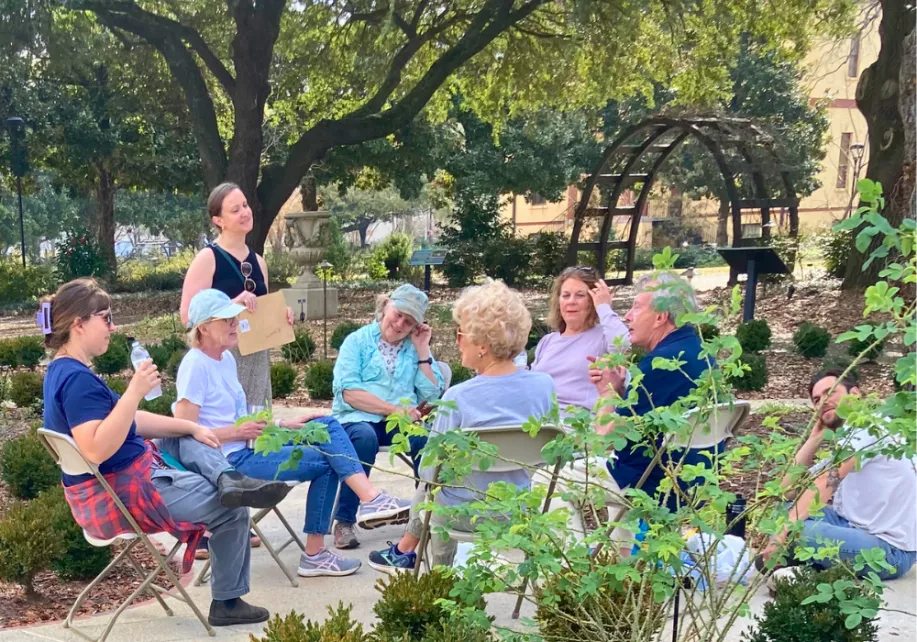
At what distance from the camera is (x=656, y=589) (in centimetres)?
216

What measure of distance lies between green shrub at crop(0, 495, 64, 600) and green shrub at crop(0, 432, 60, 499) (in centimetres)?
139

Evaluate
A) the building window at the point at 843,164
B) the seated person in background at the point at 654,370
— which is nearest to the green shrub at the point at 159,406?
the seated person in background at the point at 654,370

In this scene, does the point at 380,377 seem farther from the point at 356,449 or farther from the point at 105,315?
the point at 105,315

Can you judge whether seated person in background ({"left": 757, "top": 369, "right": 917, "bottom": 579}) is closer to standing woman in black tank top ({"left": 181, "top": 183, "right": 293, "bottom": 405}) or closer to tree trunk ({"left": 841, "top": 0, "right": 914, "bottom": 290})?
standing woman in black tank top ({"left": 181, "top": 183, "right": 293, "bottom": 405})

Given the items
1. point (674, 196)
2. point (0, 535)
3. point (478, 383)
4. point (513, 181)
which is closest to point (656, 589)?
point (478, 383)

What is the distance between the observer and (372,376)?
4.52m

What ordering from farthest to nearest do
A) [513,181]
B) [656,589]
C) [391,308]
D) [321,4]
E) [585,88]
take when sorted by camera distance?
[513,181] < [585,88] < [321,4] < [391,308] < [656,589]

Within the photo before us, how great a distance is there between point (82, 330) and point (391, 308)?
157 centimetres

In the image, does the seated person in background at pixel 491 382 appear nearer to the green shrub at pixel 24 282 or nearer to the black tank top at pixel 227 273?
the black tank top at pixel 227 273

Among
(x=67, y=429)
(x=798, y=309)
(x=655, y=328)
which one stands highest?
(x=655, y=328)

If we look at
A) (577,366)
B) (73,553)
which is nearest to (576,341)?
(577,366)

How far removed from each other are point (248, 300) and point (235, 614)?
5.03 ft

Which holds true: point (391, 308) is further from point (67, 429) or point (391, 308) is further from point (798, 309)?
point (798, 309)

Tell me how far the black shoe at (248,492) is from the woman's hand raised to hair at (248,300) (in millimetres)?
1205
